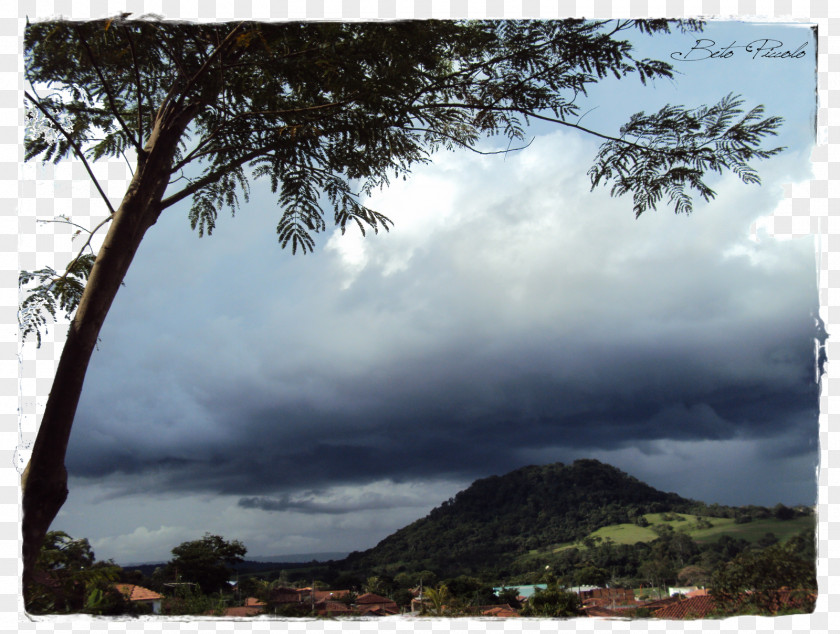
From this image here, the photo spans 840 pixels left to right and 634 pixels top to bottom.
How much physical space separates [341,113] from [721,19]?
204cm

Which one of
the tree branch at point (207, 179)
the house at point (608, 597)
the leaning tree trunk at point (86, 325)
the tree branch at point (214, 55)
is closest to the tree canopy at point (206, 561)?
the leaning tree trunk at point (86, 325)

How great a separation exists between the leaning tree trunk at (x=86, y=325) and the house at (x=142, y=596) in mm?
407

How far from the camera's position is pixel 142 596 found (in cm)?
266

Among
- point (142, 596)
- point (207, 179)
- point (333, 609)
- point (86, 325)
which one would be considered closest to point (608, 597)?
point (333, 609)

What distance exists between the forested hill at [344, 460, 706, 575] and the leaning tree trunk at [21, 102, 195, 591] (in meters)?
1.40

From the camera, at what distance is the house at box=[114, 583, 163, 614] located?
2.65 metres

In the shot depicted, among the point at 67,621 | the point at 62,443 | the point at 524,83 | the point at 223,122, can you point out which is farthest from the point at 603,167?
the point at 67,621

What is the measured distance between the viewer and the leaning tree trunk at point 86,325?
97.7 inches

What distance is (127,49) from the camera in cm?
312

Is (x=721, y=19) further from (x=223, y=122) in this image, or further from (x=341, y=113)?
(x=223, y=122)

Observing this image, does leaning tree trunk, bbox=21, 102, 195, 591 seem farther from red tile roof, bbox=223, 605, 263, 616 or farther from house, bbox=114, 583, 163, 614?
red tile roof, bbox=223, 605, 263, 616

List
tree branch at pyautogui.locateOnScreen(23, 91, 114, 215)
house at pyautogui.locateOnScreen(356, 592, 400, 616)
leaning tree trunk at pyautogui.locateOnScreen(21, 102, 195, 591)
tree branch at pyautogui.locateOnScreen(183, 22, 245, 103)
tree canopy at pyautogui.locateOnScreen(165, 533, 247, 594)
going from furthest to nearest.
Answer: tree branch at pyautogui.locateOnScreen(23, 91, 114, 215) < tree branch at pyautogui.locateOnScreen(183, 22, 245, 103) < tree canopy at pyautogui.locateOnScreen(165, 533, 247, 594) < house at pyautogui.locateOnScreen(356, 592, 400, 616) < leaning tree trunk at pyautogui.locateOnScreen(21, 102, 195, 591)

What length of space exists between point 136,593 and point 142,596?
0.04m

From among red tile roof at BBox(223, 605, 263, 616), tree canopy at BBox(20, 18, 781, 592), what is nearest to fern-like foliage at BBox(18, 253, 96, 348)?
tree canopy at BBox(20, 18, 781, 592)
